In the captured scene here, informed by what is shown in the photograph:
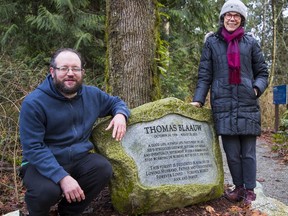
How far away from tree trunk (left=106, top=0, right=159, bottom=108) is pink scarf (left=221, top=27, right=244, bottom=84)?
0.96m

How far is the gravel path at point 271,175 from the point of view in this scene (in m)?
5.14

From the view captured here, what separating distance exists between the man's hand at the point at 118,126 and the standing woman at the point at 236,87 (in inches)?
39.7

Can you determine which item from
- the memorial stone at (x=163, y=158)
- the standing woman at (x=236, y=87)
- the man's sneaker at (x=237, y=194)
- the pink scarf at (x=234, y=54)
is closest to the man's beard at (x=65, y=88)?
the memorial stone at (x=163, y=158)

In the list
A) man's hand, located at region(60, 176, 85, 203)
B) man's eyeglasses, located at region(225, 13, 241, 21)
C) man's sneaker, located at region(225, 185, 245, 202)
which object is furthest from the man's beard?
man's sneaker, located at region(225, 185, 245, 202)

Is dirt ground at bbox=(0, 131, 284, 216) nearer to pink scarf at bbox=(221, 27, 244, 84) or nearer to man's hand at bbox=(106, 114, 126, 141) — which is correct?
man's hand at bbox=(106, 114, 126, 141)

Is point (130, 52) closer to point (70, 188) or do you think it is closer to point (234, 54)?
point (234, 54)

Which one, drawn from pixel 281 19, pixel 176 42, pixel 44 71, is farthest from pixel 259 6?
pixel 44 71

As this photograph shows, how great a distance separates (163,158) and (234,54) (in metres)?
1.24

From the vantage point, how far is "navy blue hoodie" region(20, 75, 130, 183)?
9.75 feet

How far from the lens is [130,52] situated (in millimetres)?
4223

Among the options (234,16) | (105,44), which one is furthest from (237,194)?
(105,44)

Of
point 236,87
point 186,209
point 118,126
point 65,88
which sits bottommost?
point 186,209

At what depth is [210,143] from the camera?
4066 mm

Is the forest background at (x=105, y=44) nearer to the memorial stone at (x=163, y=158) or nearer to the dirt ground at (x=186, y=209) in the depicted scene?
the dirt ground at (x=186, y=209)
